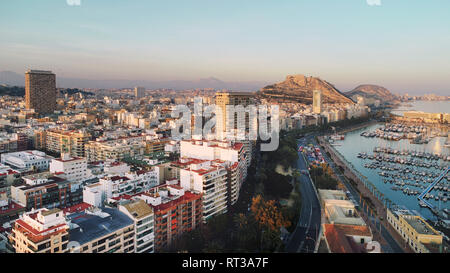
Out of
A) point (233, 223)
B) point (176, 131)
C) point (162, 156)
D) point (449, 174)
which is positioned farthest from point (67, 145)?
point (449, 174)

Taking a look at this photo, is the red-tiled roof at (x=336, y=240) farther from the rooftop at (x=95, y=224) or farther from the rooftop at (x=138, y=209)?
the rooftop at (x=95, y=224)

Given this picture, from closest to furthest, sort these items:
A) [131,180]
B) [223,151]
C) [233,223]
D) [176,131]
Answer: [233,223], [131,180], [223,151], [176,131]

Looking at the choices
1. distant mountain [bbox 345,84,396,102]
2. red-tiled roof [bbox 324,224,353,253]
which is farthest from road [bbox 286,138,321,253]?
distant mountain [bbox 345,84,396,102]

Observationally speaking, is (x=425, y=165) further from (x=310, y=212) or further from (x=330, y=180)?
(x=310, y=212)

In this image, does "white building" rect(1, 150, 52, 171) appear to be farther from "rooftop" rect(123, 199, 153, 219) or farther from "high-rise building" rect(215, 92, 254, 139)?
"high-rise building" rect(215, 92, 254, 139)

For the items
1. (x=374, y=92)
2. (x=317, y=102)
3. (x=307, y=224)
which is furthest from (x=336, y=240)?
(x=374, y=92)

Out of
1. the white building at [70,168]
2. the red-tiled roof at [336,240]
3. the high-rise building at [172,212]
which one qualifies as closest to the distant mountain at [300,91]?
the white building at [70,168]
